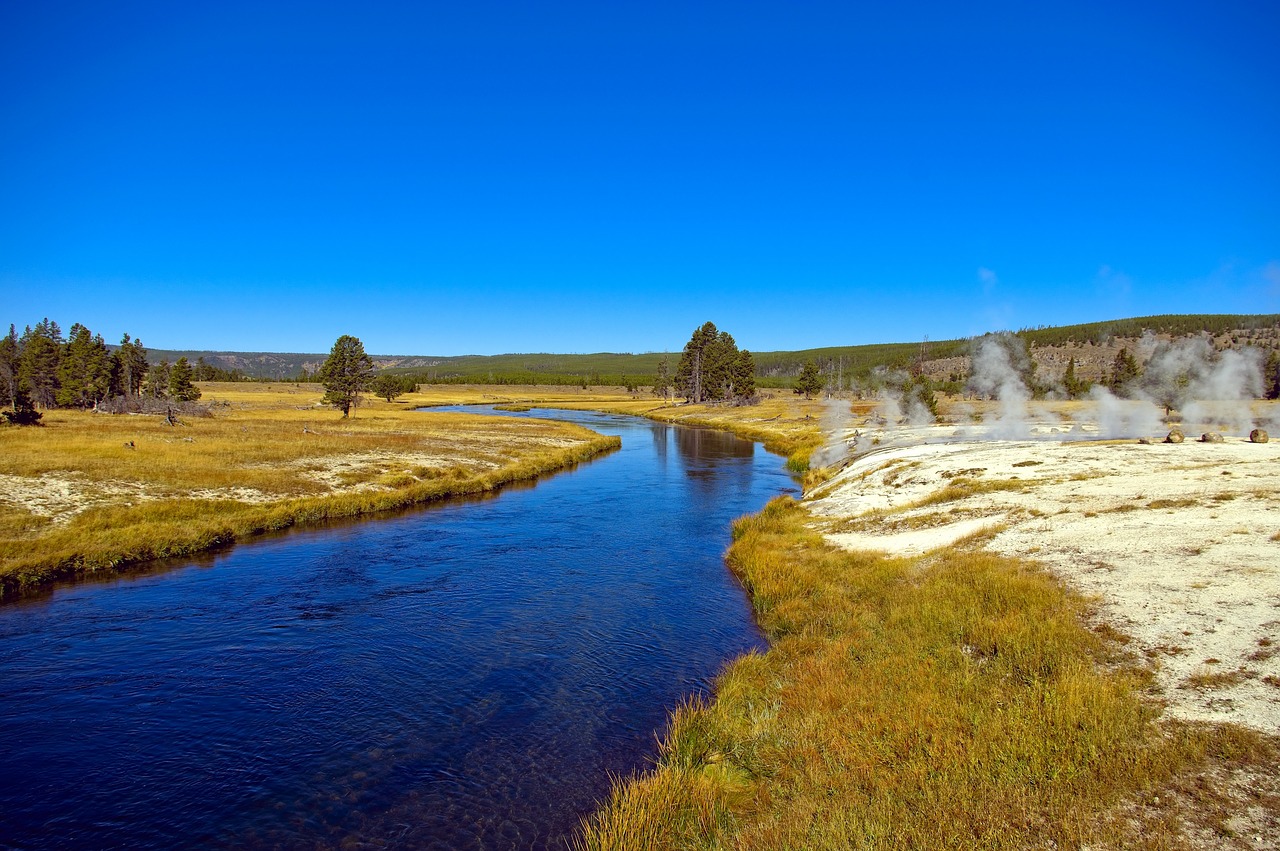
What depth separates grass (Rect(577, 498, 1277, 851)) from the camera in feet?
21.9

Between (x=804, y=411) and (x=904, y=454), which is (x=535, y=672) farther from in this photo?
(x=804, y=411)

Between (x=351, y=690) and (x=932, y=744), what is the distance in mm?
10485

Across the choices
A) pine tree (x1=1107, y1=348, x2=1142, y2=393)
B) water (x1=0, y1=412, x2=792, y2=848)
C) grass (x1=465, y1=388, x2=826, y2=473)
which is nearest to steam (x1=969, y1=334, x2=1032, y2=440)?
pine tree (x1=1107, y1=348, x2=1142, y2=393)

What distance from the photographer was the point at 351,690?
500 inches

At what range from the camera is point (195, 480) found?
29266 millimetres

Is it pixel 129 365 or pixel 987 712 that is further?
pixel 129 365

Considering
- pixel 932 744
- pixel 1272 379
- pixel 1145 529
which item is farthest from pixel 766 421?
pixel 932 744

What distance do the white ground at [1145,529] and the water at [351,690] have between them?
7237 millimetres

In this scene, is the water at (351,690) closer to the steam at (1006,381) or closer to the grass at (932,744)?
the grass at (932,744)

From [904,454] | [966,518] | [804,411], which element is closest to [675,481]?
[904,454]

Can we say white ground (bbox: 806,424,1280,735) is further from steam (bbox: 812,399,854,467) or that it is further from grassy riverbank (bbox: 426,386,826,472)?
grassy riverbank (bbox: 426,386,826,472)

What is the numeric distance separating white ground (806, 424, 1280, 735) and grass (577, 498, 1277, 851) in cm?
83

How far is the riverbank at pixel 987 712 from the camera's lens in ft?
21.8

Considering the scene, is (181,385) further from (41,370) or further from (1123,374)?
(1123,374)
